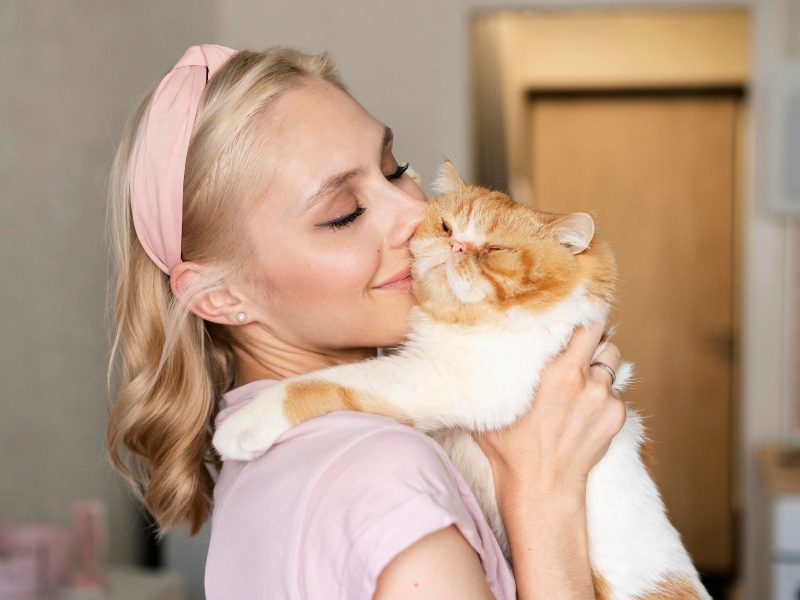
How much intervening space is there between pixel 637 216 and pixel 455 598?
419 centimetres

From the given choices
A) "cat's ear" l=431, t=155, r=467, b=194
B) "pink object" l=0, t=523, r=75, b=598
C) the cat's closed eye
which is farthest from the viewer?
"pink object" l=0, t=523, r=75, b=598

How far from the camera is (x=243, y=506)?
36.1 inches

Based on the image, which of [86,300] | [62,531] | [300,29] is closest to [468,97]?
[300,29]

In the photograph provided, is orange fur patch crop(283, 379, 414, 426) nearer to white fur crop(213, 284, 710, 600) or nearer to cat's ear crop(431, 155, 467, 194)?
white fur crop(213, 284, 710, 600)

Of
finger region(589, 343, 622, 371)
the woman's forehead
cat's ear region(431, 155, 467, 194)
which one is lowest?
finger region(589, 343, 622, 371)

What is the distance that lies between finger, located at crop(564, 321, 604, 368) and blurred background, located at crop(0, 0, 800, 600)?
0.80 ft

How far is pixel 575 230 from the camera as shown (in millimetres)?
1147

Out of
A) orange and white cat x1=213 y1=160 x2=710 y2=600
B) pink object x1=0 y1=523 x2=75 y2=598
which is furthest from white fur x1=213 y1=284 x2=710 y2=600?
pink object x1=0 y1=523 x2=75 y2=598

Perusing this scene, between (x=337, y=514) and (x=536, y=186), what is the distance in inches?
167

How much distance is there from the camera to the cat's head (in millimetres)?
1149

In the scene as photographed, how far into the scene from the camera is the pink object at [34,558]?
216 centimetres

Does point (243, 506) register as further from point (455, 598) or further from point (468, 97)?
point (468, 97)

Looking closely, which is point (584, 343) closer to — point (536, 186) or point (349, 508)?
point (349, 508)

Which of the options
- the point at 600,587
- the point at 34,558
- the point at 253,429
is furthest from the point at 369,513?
the point at 34,558
